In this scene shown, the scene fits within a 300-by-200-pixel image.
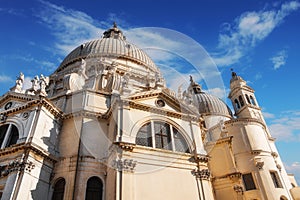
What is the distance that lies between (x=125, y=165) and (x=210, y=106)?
25.0 m

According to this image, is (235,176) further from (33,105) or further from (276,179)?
(33,105)

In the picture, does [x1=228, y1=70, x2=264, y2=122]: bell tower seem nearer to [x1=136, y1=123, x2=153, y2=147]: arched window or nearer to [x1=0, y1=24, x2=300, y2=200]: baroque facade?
[x1=0, y1=24, x2=300, y2=200]: baroque facade

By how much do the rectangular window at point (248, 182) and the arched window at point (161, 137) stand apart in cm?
1201

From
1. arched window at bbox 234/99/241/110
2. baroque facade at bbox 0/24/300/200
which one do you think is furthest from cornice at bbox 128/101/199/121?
arched window at bbox 234/99/241/110

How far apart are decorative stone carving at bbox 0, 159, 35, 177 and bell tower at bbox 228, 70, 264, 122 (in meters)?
31.0

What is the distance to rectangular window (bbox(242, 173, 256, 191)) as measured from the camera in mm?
26375

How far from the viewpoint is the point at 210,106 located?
37.8 m

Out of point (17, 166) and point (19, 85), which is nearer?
point (17, 166)

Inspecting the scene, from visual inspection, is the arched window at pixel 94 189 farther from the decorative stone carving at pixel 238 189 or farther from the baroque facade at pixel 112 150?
the decorative stone carving at pixel 238 189

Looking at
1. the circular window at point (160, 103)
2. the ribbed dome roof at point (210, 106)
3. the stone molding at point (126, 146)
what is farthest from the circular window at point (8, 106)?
the ribbed dome roof at point (210, 106)

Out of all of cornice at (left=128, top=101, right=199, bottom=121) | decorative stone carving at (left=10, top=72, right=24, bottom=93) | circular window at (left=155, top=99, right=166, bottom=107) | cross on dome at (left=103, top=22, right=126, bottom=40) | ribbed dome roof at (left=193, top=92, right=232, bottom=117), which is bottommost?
cornice at (left=128, top=101, right=199, bottom=121)

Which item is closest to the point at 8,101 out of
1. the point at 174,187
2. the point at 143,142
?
the point at 143,142

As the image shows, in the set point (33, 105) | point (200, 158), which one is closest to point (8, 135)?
point (33, 105)

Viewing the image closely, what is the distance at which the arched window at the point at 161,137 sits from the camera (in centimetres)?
1803
